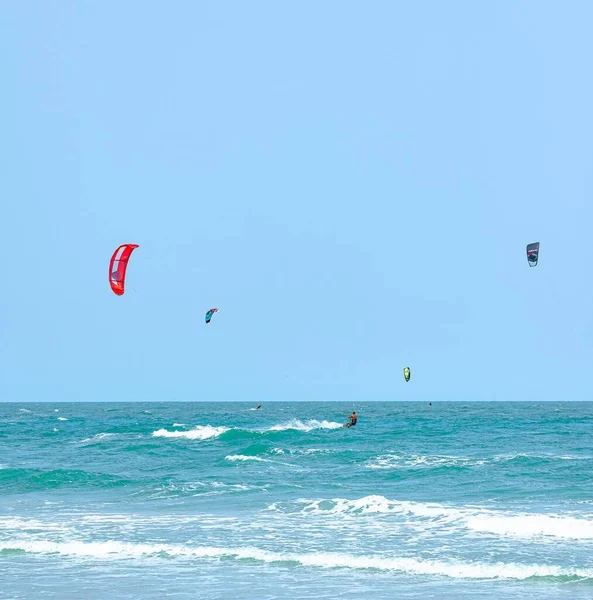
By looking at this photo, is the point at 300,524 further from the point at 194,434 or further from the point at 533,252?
the point at 194,434

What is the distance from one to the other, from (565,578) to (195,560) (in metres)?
6.83

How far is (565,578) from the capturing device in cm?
1512

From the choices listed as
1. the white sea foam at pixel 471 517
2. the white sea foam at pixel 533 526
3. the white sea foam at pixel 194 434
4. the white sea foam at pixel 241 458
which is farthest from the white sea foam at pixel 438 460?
the white sea foam at pixel 194 434

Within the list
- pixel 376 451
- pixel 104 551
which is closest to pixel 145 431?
pixel 376 451

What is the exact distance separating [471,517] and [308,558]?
5470 mm

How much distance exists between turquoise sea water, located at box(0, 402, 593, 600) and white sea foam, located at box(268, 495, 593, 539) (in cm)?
6

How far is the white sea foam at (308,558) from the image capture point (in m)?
15.7

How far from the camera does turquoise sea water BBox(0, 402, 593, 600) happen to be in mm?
15211

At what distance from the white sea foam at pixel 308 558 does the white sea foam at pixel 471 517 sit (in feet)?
9.55

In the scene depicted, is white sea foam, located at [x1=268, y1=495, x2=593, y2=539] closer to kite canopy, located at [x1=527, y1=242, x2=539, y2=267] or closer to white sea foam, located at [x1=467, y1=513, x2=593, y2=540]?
white sea foam, located at [x1=467, y1=513, x2=593, y2=540]

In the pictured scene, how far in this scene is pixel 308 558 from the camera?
16875 mm

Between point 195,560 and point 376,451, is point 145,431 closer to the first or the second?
point 376,451

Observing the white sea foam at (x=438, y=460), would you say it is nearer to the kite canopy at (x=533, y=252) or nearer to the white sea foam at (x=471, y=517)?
the white sea foam at (x=471, y=517)

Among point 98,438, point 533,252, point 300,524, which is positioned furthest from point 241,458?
point 533,252
